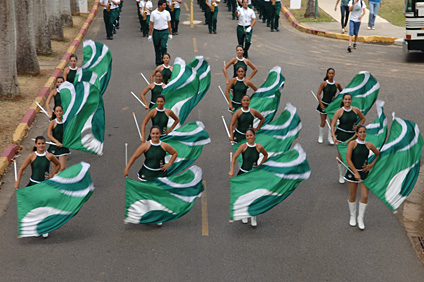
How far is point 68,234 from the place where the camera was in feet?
35.1

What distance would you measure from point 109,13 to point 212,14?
4085 mm

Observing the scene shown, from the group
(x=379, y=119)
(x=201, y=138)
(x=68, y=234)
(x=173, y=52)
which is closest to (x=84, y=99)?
(x=201, y=138)

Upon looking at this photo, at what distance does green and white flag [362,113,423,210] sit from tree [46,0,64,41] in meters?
16.3

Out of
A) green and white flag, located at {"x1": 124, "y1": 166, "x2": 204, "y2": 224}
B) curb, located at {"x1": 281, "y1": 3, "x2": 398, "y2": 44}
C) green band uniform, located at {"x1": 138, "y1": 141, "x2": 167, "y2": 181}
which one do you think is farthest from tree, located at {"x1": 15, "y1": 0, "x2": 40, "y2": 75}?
curb, located at {"x1": 281, "y1": 3, "x2": 398, "y2": 44}

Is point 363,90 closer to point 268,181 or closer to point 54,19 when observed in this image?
point 268,181

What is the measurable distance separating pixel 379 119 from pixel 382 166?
5.34 ft

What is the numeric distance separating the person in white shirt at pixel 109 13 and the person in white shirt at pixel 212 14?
3.58 m

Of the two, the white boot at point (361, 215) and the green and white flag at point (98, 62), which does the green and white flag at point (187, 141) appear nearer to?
the white boot at point (361, 215)

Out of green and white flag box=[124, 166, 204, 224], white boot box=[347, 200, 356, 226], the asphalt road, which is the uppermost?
green and white flag box=[124, 166, 204, 224]

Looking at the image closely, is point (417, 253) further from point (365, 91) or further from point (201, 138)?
point (365, 91)

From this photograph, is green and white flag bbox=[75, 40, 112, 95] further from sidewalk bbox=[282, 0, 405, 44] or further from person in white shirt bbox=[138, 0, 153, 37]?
sidewalk bbox=[282, 0, 405, 44]

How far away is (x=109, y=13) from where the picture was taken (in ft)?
84.2

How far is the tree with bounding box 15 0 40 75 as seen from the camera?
19.4 meters

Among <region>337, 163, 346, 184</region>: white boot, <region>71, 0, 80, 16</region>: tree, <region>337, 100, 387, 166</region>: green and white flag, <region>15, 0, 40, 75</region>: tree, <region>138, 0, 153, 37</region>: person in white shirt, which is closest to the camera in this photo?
<region>337, 100, 387, 166</region>: green and white flag
